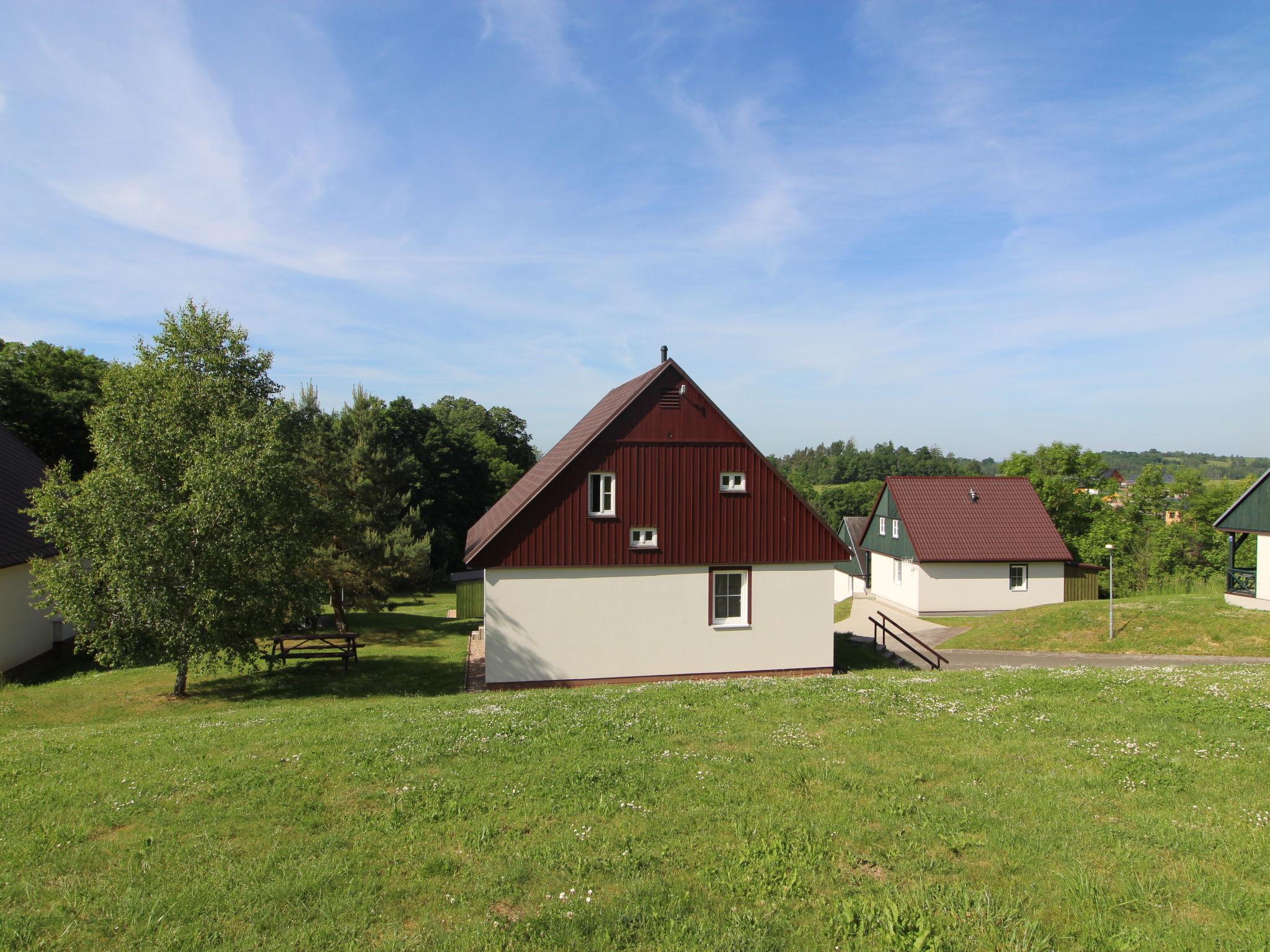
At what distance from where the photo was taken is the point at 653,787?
7.69 metres

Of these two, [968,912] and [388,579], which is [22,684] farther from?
[968,912]

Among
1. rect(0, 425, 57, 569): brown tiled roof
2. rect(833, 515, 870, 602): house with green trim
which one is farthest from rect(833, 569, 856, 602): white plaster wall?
rect(0, 425, 57, 569): brown tiled roof

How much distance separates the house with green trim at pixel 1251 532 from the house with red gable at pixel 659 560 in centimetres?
1802

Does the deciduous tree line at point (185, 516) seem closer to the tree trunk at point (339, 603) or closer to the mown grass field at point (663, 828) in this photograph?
the mown grass field at point (663, 828)

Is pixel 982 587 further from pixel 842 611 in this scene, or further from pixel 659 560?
pixel 659 560

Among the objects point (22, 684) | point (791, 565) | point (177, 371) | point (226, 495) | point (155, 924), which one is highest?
point (177, 371)

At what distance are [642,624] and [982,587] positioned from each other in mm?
21136

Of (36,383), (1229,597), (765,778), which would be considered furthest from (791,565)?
(36,383)

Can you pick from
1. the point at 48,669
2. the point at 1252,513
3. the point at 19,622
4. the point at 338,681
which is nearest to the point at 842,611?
the point at 1252,513

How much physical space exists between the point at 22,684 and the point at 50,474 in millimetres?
7012

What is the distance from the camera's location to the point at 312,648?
2103 centimetres

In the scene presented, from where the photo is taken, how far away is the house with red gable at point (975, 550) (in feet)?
107

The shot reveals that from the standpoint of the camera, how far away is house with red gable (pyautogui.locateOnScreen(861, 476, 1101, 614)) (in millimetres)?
32656

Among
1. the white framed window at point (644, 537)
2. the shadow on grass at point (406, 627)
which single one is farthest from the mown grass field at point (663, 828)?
the shadow on grass at point (406, 627)
